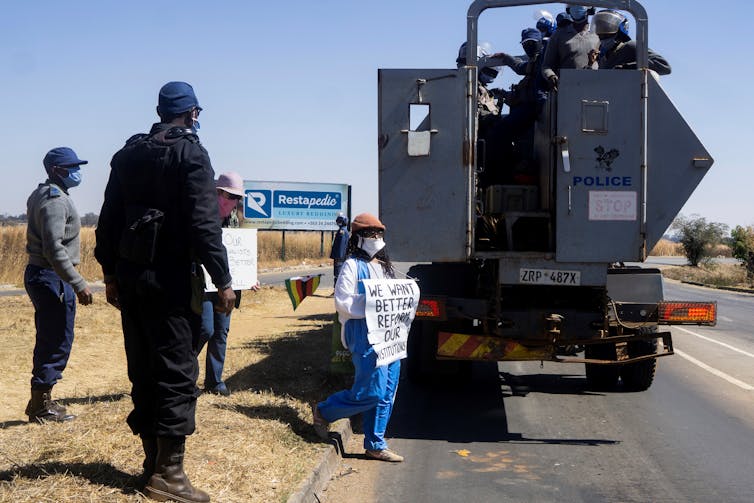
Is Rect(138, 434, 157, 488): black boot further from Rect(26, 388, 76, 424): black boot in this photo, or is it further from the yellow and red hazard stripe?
the yellow and red hazard stripe

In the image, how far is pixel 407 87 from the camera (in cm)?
728

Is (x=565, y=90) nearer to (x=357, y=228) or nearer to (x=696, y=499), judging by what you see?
(x=357, y=228)

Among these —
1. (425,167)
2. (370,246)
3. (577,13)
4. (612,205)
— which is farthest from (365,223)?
(577,13)

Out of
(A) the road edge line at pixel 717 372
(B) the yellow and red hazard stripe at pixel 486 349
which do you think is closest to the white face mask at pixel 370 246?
(B) the yellow and red hazard stripe at pixel 486 349

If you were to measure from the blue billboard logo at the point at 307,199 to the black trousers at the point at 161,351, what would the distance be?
3505 centimetres

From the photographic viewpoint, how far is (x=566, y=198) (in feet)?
23.9

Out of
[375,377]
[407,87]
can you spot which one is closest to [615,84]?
[407,87]

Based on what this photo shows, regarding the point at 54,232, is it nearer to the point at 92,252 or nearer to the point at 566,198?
the point at 566,198

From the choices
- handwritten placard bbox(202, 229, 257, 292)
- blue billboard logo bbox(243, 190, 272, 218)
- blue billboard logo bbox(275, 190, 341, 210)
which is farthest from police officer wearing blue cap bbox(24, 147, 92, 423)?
blue billboard logo bbox(275, 190, 341, 210)

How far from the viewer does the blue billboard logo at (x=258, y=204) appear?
38094 mm

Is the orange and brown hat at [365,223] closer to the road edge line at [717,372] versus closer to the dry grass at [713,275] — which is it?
the road edge line at [717,372]

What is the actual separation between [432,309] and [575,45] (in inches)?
118

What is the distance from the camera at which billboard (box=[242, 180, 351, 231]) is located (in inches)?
1533

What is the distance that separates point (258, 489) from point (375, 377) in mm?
1360
